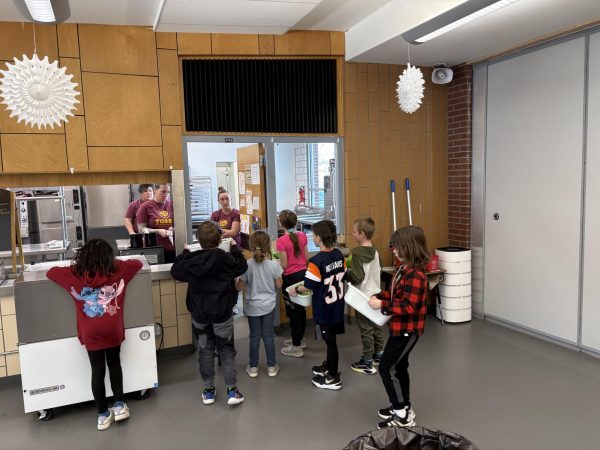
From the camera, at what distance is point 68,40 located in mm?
4008

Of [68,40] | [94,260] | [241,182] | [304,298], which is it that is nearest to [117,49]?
[68,40]

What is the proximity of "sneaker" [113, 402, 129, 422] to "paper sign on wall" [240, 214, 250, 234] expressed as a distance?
2.14m

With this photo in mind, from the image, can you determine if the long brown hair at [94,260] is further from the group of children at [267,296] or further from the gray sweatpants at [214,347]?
the gray sweatpants at [214,347]

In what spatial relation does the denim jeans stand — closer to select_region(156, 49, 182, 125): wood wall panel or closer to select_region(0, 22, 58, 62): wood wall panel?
select_region(156, 49, 182, 125): wood wall panel

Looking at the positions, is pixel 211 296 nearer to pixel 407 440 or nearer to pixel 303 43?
pixel 407 440

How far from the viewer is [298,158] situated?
16.6 feet

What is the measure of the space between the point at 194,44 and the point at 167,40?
242 mm

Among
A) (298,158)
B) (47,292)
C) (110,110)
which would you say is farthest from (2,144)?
(298,158)

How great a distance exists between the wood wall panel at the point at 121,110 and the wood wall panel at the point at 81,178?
287 millimetres

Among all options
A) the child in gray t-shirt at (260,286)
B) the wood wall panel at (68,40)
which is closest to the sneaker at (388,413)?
the child in gray t-shirt at (260,286)

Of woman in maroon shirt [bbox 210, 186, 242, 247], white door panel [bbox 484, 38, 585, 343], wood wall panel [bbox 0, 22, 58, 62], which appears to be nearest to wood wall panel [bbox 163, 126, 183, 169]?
woman in maroon shirt [bbox 210, 186, 242, 247]

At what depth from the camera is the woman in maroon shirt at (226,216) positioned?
15.5 feet

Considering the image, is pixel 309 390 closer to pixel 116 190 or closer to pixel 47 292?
pixel 47 292

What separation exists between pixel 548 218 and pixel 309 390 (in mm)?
2768
